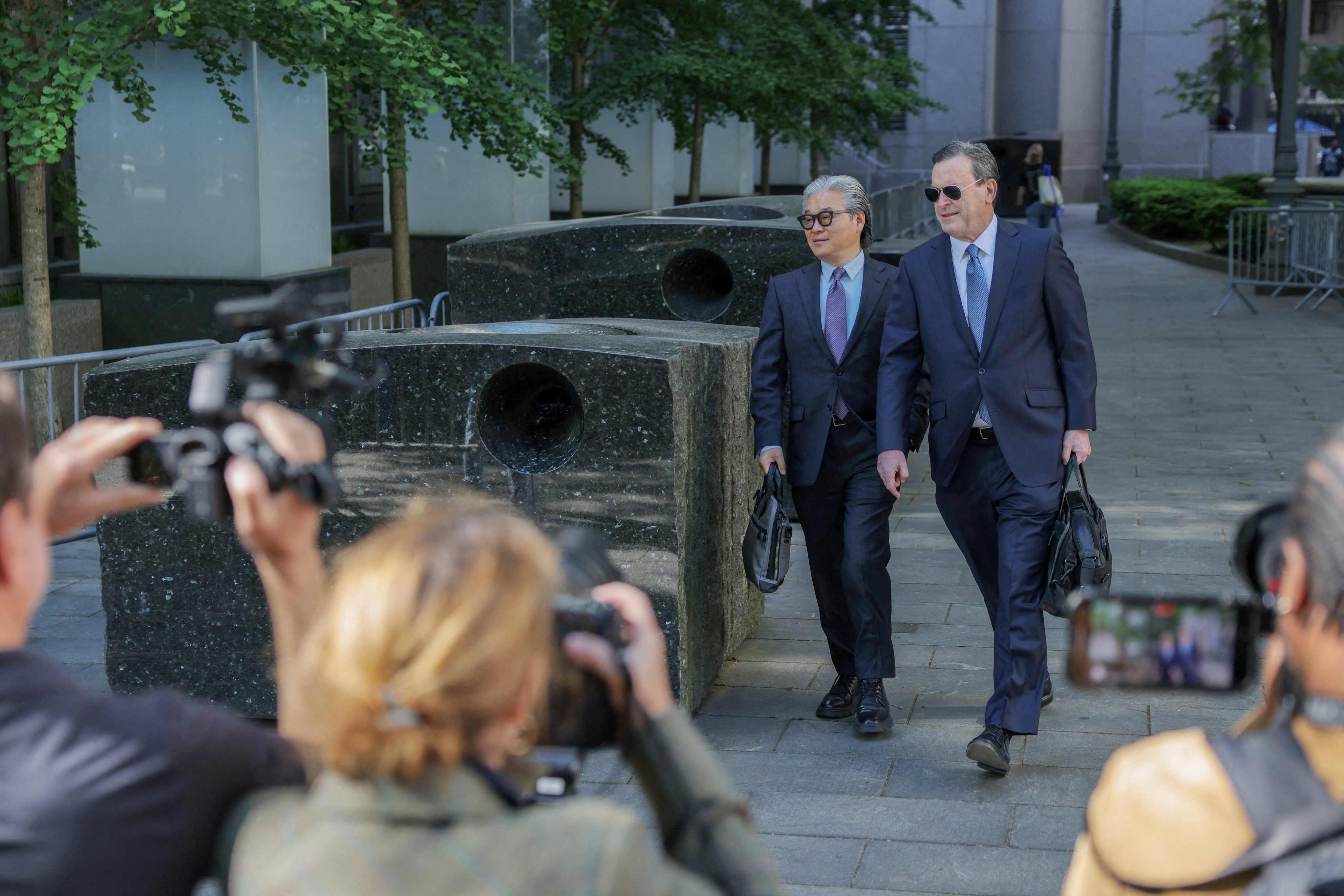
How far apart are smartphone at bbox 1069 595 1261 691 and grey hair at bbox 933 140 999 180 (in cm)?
340

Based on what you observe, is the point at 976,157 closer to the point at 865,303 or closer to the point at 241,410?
the point at 865,303

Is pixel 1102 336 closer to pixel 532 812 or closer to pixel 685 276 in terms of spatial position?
pixel 685 276

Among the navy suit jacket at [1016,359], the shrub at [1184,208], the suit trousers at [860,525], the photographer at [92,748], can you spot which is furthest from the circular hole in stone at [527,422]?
the shrub at [1184,208]

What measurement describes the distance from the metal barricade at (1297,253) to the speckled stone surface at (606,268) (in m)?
11.0

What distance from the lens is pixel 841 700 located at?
5332 millimetres

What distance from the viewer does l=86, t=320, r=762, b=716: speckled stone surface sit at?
16.1 feet

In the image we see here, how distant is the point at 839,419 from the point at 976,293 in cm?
64

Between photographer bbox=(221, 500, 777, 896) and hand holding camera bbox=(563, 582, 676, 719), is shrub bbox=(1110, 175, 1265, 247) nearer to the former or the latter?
hand holding camera bbox=(563, 582, 676, 719)

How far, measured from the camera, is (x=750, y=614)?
6387 mm

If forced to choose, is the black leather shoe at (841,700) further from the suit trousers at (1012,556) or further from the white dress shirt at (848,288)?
the white dress shirt at (848,288)

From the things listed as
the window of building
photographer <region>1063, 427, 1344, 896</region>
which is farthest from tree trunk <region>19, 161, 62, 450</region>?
the window of building

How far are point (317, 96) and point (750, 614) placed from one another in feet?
22.8

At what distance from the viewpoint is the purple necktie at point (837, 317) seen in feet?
17.3

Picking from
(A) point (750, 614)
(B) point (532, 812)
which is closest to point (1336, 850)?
(B) point (532, 812)
